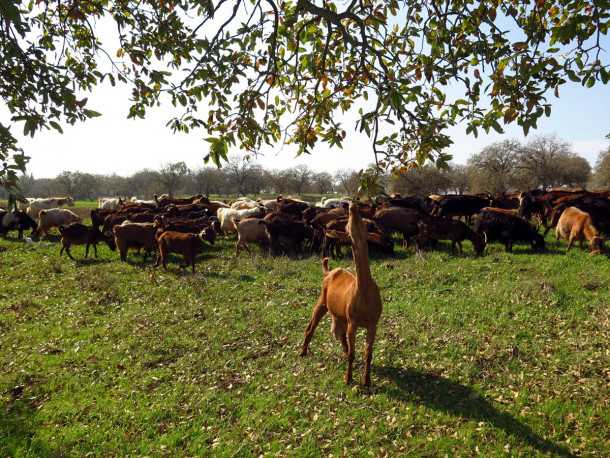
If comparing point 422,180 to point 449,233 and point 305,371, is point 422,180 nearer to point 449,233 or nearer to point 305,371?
point 449,233

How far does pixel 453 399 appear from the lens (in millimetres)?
6152

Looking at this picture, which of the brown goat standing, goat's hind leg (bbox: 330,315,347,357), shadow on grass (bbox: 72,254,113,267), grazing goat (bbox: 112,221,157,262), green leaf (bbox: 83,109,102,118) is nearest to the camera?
green leaf (bbox: 83,109,102,118)

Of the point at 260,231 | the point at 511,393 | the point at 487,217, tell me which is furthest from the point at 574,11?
the point at 260,231

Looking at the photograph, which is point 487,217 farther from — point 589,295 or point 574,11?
point 574,11

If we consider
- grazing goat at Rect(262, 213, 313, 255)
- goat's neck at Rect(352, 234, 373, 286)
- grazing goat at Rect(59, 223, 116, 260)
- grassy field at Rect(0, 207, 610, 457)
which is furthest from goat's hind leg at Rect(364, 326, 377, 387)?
grazing goat at Rect(59, 223, 116, 260)

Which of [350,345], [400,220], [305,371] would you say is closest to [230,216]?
[400,220]

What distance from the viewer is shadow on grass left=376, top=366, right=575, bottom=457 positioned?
5.25m

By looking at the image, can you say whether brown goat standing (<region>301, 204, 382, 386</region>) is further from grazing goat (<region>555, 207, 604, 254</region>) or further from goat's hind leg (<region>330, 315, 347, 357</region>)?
grazing goat (<region>555, 207, 604, 254</region>)

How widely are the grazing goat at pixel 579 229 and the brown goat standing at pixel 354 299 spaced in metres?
10.6

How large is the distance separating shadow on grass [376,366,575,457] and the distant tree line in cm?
2091

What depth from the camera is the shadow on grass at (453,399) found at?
525cm

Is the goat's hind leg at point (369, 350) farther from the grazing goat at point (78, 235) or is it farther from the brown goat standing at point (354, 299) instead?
the grazing goat at point (78, 235)

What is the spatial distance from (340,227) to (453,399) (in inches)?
436

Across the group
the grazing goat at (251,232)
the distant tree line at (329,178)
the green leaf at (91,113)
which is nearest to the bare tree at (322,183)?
the distant tree line at (329,178)
